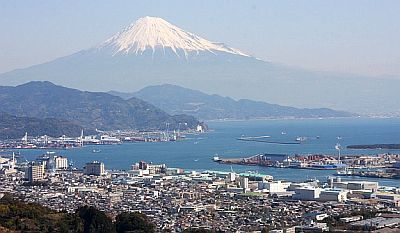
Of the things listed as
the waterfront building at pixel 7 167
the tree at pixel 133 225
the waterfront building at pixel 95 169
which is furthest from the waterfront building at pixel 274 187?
the waterfront building at pixel 7 167

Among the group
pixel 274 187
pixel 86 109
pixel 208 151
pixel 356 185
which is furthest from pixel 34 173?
pixel 86 109

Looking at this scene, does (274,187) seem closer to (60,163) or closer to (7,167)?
(60,163)

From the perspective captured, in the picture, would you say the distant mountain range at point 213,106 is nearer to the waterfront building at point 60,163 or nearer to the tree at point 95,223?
the waterfront building at point 60,163

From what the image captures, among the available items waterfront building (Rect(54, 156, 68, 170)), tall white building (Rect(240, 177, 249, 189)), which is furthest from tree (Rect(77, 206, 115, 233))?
waterfront building (Rect(54, 156, 68, 170))

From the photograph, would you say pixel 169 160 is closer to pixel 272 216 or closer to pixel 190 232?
pixel 272 216

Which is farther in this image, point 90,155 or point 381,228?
point 90,155

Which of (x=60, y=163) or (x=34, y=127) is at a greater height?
(x=34, y=127)

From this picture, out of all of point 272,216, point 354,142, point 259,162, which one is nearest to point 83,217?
point 272,216
